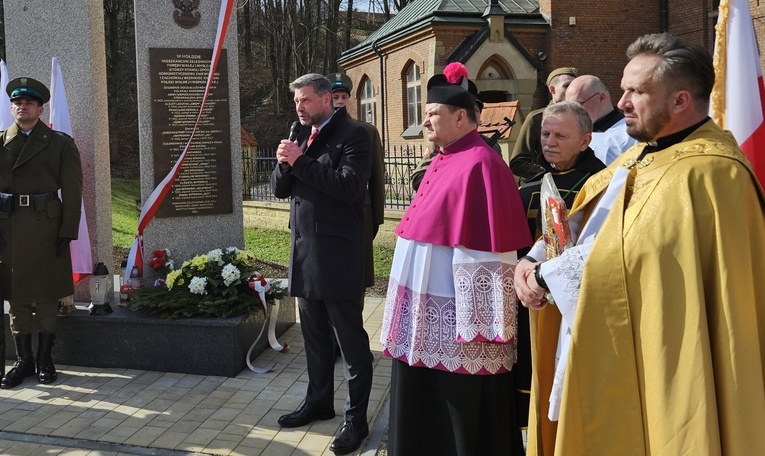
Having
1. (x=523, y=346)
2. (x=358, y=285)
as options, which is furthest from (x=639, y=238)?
(x=358, y=285)

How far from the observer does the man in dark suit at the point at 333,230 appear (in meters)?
4.12

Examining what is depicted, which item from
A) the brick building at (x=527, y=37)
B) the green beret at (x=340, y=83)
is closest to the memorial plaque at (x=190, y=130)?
the green beret at (x=340, y=83)

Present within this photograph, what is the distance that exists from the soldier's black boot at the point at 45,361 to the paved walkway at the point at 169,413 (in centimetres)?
7

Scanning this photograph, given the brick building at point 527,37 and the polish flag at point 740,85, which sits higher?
the brick building at point 527,37

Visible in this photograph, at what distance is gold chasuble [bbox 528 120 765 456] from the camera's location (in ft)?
6.62

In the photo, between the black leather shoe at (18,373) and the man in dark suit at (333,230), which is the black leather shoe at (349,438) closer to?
the man in dark suit at (333,230)

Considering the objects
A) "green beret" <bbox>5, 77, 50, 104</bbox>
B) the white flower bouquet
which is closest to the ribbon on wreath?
the white flower bouquet

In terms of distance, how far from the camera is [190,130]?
6.07 metres

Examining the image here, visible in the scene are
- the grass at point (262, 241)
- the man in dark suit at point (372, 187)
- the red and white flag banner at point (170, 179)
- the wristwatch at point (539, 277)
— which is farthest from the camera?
the grass at point (262, 241)

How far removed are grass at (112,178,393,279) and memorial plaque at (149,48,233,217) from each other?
4274 mm

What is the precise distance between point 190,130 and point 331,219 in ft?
8.23

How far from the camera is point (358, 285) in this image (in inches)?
166

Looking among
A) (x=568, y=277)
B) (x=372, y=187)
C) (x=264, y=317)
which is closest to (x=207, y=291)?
(x=264, y=317)

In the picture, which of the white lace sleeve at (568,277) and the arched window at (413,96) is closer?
the white lace sleeve at (568,277)
